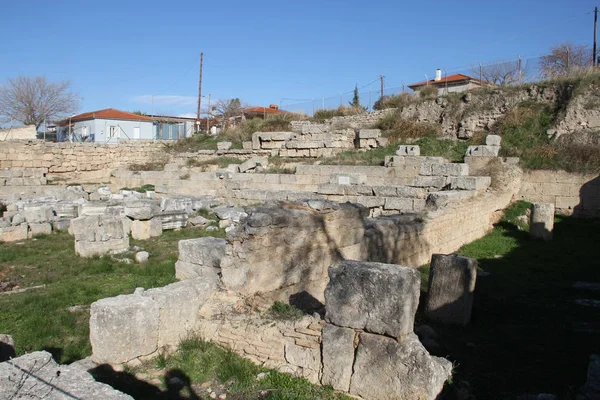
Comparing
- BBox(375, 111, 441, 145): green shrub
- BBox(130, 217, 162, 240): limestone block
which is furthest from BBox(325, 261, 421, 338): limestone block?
BBox(375, 111, 441, 145): green shrub

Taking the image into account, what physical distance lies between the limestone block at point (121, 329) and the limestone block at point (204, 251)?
1858 millimetres

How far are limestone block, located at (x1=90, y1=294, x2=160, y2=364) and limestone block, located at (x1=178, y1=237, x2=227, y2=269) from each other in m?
1.86

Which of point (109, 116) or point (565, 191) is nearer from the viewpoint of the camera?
point (565, 191)

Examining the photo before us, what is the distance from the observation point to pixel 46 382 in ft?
10.1

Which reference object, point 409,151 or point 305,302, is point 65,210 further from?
point 409,151

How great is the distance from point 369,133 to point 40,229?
13222 mm

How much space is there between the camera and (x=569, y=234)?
40.6 ft

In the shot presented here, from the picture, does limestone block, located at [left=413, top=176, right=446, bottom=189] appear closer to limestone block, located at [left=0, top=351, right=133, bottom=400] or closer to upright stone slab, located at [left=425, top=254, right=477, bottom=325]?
upright stone slab, located at [left=425, top=254, right=477, bottom=325]

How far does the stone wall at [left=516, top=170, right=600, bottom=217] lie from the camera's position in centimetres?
1397

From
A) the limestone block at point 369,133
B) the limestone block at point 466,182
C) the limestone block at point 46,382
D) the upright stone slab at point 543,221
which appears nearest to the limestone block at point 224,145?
the limestone block at point 369,133

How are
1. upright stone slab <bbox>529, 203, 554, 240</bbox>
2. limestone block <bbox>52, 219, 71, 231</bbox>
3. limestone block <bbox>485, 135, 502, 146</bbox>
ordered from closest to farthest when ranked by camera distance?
1. upright stone slab <bbox>529, 203, 554, 240</bbox>
2. limestone block <bbox>52, 219, 71, 231</bbox>
3. limestone block <bbox>485, 135, 502, 146</bbox>

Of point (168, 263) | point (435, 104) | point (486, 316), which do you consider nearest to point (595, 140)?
point (435, 104)

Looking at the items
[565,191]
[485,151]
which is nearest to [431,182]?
[485,151]

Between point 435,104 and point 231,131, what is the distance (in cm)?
1195
